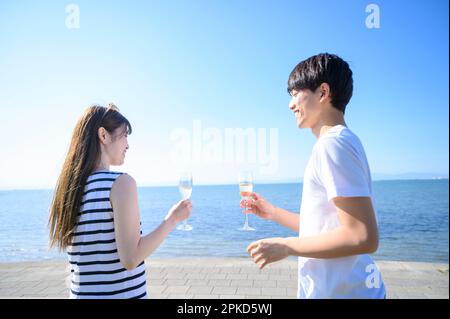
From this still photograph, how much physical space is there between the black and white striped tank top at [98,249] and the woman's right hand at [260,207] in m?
0.83

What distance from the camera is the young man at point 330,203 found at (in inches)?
52.1

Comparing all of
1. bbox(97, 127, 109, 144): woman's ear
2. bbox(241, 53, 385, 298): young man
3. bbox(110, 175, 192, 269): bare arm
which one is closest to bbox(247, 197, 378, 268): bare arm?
bbox(241, 53, 385, 298): young man

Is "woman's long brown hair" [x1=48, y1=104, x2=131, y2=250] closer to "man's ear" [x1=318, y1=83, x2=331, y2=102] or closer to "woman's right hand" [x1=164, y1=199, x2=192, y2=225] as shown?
"woman's right hand" [x1=164, y1=199, x2=192, y2=225]

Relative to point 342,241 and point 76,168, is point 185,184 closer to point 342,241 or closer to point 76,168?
point 76,168

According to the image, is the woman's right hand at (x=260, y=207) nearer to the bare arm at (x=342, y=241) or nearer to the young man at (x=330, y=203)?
the young man at (x=330, y=203)

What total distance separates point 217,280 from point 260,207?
13.4ft

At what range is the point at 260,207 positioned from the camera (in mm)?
2129

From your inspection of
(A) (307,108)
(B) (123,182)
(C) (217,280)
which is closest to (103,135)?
(B) (123,182)

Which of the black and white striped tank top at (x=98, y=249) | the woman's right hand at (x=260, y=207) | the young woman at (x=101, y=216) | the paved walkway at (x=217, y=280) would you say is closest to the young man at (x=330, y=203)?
the woman's right hand at (x=260, y=207)

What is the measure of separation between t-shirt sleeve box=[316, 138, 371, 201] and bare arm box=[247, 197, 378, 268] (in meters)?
0.03
